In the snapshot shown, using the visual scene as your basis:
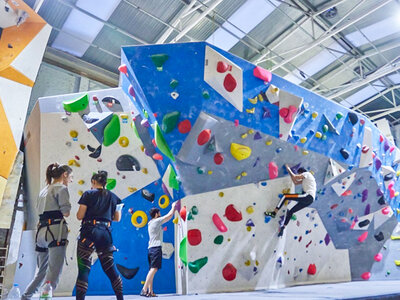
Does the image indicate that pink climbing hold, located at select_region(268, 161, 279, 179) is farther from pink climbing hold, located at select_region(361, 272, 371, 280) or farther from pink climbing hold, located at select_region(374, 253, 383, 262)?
pink climbing hold, located at select_region(374, 253, 383, 262)

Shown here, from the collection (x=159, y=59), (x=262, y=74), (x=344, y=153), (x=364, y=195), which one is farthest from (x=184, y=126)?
(x=364, y=195)

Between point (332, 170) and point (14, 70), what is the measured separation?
17.3 feet

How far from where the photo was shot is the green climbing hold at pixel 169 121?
3728 millimetres

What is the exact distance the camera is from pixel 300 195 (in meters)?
4.30

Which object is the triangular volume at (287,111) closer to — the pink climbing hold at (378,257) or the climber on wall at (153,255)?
the climber on wall at (153,255)

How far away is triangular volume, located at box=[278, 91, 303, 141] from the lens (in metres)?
4.23

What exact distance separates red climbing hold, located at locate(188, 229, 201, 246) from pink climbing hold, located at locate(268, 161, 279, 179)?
127 cm

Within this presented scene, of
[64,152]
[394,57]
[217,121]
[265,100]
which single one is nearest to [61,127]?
[64,152]

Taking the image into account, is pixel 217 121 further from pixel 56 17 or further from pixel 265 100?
pixel 56 17

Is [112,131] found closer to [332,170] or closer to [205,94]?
[205,94]

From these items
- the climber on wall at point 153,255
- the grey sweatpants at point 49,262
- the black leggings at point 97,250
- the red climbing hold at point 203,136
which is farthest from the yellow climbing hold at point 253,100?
the grey sweatpants at point 49,262

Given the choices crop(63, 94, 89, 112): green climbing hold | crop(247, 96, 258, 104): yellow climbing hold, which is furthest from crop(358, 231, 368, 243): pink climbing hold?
crop(63, 94, 89, 112): green climbing hold

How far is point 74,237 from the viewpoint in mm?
4441

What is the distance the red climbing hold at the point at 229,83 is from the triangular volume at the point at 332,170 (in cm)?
205
